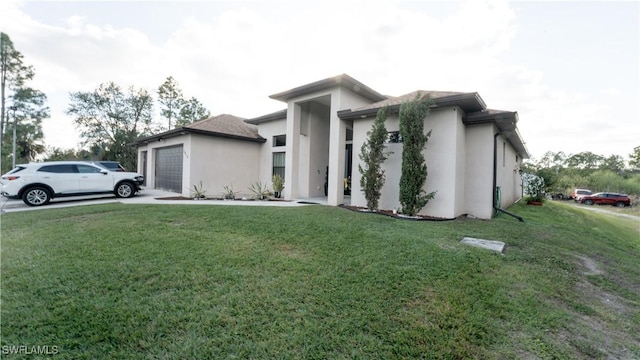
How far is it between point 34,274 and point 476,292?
5.95m

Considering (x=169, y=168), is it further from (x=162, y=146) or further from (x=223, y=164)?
(x=223, y=164)

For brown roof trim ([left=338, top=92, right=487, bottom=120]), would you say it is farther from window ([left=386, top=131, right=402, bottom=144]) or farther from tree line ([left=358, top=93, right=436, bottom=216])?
window ([left=386, top=131, right=402, bottom=144])

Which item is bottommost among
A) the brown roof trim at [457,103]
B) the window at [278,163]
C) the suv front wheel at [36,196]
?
the suv front wheel at [36,196]

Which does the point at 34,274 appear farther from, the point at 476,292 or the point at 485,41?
the point at 485,41

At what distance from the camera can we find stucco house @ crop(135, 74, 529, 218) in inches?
303

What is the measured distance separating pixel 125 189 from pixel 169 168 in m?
2.72

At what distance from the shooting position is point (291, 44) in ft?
35.4

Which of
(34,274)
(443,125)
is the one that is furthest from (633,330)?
(34,274)

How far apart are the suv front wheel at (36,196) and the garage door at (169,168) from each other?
14.8ft

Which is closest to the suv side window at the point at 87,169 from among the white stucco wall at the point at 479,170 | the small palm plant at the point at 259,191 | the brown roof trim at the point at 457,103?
the small palm plant at the point at 259,191

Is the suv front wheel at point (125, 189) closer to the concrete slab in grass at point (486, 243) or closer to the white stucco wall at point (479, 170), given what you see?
the concrete slab in grass at point (486, 243)

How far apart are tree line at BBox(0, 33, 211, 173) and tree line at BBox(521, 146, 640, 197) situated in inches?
1303

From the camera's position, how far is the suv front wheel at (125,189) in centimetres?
1120

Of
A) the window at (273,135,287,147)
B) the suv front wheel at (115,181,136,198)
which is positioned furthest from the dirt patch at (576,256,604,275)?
the suv front wheel at (115,181,136,198)
